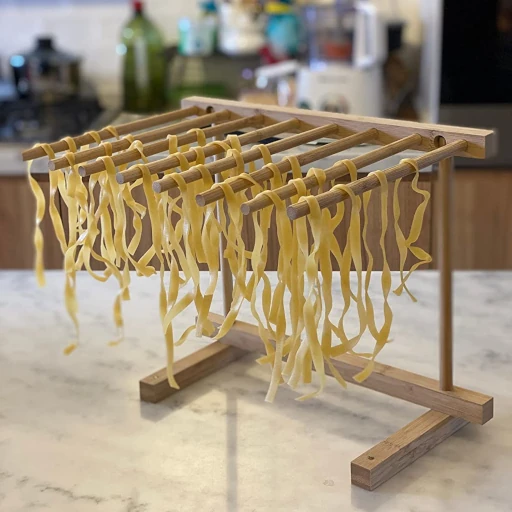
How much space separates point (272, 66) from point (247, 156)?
75.4 inches

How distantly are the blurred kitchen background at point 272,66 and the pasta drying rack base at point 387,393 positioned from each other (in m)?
1.38

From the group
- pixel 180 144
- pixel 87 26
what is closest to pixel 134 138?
pixel 180 144

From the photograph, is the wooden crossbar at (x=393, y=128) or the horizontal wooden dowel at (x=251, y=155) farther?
the wooden crossbar at (x=393, y=128)

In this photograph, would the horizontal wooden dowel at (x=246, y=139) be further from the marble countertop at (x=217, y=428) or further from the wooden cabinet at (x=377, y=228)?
the marble countertop at (x=217, y=428)

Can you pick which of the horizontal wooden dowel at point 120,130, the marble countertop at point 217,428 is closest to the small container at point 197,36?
the marble countertop at point 217,428

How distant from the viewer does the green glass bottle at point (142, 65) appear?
2965 millimetres

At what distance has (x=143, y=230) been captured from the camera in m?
1.18

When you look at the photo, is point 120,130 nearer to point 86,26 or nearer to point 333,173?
point 333,173

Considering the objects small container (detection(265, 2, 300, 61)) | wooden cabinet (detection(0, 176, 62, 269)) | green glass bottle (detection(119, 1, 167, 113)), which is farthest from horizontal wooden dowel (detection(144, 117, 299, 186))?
green glass bottle (detection(119, 1, 167, 113))

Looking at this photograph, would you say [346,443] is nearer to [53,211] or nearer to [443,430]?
[443,430]

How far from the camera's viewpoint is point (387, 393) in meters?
1.19

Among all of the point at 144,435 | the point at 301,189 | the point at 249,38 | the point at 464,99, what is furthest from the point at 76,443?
the point at 249,38

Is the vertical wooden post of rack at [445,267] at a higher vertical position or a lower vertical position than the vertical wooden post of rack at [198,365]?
higher

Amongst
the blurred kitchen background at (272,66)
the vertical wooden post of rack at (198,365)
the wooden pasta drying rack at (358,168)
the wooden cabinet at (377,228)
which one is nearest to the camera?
the wooden pasta drying rack at (358,168)
